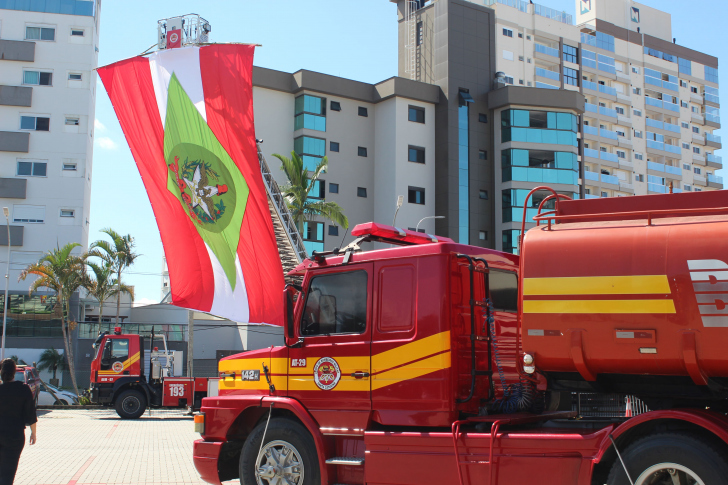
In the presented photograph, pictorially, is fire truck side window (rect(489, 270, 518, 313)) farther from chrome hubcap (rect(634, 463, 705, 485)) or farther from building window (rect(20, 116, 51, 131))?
building window (rect(20, 116, 51, 131))

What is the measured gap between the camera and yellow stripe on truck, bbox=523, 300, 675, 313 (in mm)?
5816

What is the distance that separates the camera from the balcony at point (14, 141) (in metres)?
49.9

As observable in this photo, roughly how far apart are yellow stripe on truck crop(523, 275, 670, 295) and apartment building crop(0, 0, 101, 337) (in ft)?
157

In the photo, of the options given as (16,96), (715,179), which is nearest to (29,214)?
(16,96)

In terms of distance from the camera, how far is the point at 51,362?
139ft

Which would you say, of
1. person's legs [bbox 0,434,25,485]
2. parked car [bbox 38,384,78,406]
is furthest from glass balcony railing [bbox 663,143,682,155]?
person's legs [bbox 0,434,25,485]

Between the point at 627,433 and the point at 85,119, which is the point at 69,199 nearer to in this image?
the point at 85,119

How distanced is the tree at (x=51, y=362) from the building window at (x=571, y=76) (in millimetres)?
53291

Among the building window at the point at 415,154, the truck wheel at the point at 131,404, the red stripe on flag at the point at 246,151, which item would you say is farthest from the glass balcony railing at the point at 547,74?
the red stripe on flag at the point at 246,151

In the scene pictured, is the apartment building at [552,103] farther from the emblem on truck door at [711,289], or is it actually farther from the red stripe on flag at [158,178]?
the emblem on truck door at [711,289]

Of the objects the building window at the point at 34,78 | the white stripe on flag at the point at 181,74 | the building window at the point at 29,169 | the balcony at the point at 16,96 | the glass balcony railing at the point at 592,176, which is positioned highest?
the building window at the point at 34,78

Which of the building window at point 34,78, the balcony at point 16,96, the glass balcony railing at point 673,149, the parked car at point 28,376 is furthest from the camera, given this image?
the glass balcony railing at point 673,149

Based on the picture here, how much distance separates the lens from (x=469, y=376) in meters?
7.32

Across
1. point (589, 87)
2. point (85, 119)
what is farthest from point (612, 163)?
point (85, 119)
